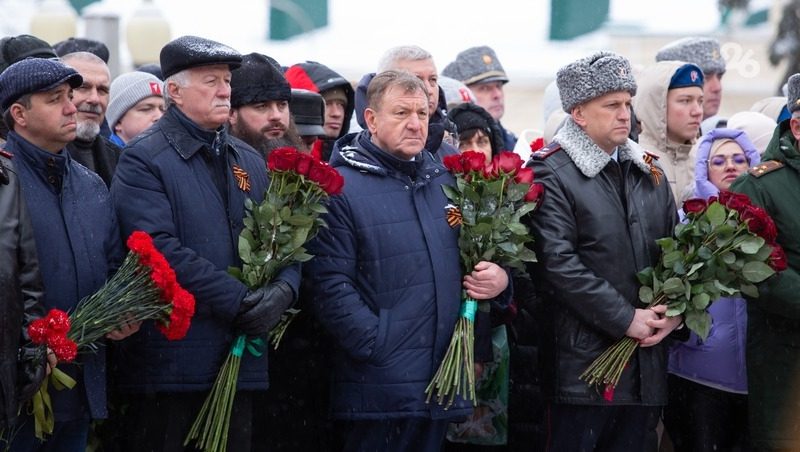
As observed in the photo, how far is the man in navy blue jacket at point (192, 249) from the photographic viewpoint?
18.6 feet

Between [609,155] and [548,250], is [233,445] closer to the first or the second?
[548,250]

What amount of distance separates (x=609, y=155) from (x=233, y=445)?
230 centimetres

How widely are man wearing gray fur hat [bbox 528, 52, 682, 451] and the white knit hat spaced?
8.08 feet

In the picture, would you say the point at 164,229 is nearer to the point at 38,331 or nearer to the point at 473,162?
the point at 38,331

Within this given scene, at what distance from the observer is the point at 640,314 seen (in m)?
6.30

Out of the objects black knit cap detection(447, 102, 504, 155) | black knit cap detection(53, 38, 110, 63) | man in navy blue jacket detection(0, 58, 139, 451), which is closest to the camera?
man in navy blue jacket detection(0, 58, 139, 451)

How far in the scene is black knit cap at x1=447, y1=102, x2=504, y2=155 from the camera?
25.9ft

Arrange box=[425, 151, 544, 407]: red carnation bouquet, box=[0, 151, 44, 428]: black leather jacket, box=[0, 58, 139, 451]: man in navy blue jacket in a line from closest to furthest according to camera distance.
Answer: box=[0, 151, 44, 428]: black leather jacket → box=[0, 58, 139, 451]: man in navy blue jacket → box=[425, 151, 544, 407]: red carnation bouquet

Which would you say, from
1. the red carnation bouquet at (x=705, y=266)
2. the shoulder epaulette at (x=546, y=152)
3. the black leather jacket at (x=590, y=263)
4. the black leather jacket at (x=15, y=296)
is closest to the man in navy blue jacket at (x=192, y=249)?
the black leather jacket at (x=15, y=296)

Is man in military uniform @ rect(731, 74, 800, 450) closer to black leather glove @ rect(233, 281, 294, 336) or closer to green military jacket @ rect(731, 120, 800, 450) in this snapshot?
green military jacket @ rect(731, 120, 800, 450)

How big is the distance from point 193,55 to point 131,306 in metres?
1.22

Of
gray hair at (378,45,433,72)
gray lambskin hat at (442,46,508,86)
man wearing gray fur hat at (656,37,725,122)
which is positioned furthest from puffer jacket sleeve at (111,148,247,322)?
man wearing gray fur hat at (656,37,725,122)

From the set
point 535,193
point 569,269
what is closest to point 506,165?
point 535,193

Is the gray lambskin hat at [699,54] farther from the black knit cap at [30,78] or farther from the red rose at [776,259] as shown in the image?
the black knit cap at [30,78]
